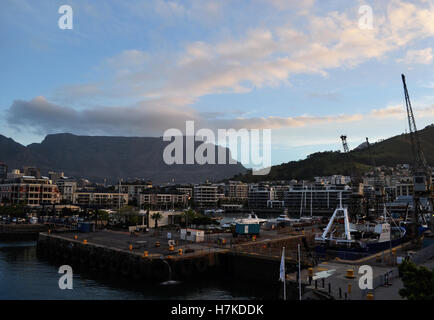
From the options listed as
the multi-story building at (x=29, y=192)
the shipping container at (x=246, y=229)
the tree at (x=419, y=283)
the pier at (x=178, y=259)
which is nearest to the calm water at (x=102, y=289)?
the pier at (x=178, y=259)

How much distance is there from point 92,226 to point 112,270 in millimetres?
29412

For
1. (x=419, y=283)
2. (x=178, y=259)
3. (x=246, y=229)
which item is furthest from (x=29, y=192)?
(x=419, y=283)

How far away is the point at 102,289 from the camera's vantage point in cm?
3900

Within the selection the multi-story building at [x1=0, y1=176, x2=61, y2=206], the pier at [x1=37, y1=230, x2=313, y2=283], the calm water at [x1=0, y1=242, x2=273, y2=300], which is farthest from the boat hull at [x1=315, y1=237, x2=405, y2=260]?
the multi-story building at [x1=0, y1=176, x2=61, y2=206]

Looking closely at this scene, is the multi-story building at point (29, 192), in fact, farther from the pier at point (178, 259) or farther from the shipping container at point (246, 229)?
the shipping container at point (246, 229)

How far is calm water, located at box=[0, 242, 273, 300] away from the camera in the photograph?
36.1 m

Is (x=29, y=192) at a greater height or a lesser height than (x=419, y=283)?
greater

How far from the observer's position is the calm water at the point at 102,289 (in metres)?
36.1

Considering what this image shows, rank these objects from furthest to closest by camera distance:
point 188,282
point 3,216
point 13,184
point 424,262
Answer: point 13,184 → point 3,216 → point 188,282 → point 424,262

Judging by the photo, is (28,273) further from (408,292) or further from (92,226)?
(408,292)

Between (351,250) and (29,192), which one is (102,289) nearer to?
(351,250)

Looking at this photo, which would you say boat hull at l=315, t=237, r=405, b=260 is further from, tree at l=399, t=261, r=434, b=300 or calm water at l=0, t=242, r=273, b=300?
tree at l=399, t=261, r=434, b=300

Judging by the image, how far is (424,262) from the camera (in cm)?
3625
